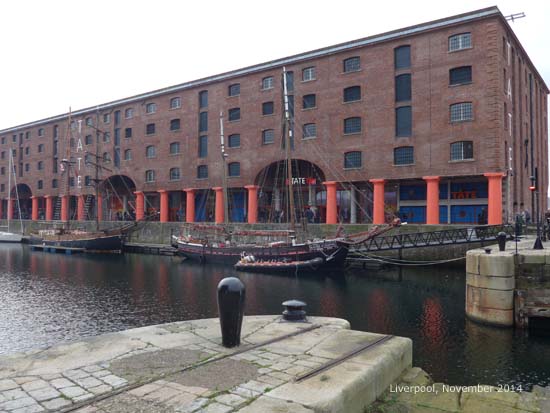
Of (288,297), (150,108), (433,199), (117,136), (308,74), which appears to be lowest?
(288,297)

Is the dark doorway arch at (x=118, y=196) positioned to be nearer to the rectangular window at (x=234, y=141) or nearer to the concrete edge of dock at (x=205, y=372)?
the rectangular window at (x=234, y=141)

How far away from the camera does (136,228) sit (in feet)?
168

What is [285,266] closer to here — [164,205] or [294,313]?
[294,313]

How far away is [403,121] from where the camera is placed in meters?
36.1

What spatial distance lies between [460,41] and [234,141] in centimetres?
2302

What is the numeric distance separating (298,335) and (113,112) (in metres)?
55.1

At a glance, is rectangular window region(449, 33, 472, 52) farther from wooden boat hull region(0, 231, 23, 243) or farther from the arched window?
wooden boat hull region(0, 231, 23, 243)

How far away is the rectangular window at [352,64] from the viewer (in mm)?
38219

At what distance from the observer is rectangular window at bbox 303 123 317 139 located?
4069cm


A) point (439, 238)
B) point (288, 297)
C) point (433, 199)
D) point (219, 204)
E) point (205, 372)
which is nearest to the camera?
point (205, 372)

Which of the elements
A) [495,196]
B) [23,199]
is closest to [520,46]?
[495,196]

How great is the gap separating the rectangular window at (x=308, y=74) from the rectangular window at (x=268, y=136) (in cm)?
582

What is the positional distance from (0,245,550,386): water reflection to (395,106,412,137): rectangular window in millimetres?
12131

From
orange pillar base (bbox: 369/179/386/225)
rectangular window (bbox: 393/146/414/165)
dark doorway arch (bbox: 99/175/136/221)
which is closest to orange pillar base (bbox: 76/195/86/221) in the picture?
dark doorway arch (bbox: 99/175/136/221)
